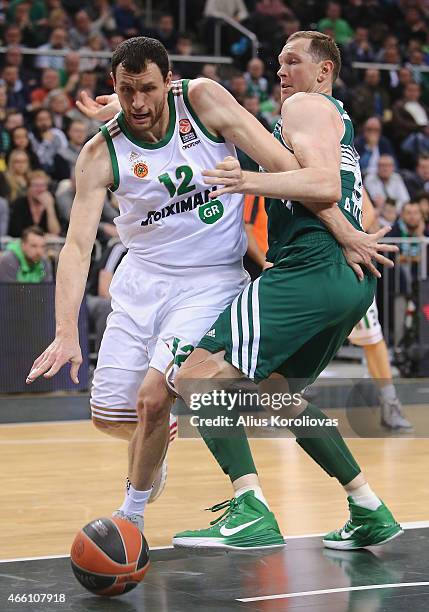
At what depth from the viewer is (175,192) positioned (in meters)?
5.08

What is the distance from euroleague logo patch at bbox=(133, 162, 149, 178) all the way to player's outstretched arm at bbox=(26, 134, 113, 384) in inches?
Answer: 4.1

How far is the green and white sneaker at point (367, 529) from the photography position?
16.8 ft

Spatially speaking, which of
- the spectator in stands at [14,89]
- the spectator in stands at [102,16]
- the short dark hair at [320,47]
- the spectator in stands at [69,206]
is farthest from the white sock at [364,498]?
the spectator in stands at [102,16]

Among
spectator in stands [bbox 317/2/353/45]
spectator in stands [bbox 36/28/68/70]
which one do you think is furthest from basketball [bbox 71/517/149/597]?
spectator in stands [bbox 317/2/353/45]

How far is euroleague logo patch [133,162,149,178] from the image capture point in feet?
16.4

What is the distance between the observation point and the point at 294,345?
480 cm

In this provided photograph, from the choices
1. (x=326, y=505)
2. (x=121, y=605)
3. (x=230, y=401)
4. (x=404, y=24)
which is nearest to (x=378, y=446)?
(x=326, y=505)

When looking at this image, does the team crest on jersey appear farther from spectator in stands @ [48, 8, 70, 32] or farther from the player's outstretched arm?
spectator in stands @ [48, 8, 70, 32]

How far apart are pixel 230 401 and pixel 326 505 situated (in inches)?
54.8

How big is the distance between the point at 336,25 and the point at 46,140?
20.0 ft

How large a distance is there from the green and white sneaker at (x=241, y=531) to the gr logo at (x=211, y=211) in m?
1.20

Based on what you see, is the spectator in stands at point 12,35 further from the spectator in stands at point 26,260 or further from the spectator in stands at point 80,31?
the spectator in stands at point 26,260

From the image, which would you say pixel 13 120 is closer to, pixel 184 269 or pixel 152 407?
pixel 184 269

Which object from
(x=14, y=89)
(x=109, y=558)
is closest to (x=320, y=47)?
(x=109, y=558)
